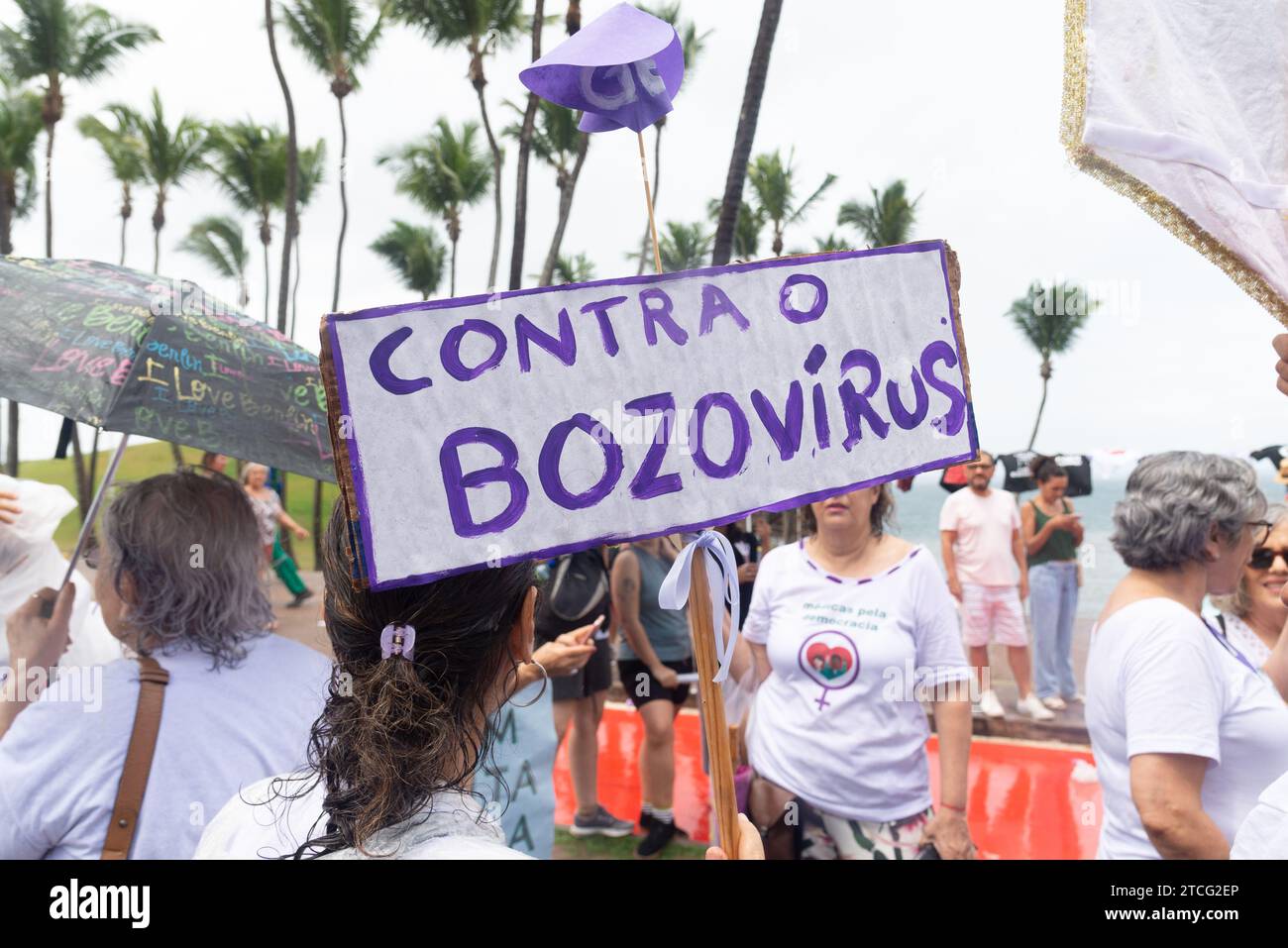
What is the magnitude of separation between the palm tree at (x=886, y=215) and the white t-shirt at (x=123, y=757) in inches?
1313

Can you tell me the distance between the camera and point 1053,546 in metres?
7.13

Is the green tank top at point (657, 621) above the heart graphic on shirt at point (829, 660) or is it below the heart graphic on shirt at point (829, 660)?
above

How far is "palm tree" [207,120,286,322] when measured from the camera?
27344 mm

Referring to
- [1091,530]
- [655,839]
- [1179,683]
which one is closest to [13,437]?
[655,839]

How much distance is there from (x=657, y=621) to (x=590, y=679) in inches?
17.3

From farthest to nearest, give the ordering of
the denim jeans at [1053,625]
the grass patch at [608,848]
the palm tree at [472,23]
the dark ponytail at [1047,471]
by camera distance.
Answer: the palm tree at [472,23] < the dark ponytail at [1047,471] < the denim jeans at [1053,625] < the grass patch at [608,848]

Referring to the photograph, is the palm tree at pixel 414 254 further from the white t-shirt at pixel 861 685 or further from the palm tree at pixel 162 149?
the white t-shirt at pixel 861 685

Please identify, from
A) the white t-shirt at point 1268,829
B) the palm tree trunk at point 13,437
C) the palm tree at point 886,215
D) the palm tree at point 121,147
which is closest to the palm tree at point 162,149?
the palm tree at point 121,147

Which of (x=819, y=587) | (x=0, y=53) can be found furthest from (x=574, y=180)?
(x=819, y=587)

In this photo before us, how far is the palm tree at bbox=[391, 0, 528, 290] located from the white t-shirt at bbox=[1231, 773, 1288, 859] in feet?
70.3

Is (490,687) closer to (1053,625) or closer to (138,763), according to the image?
(138,763)

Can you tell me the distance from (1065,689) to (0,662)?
6.76m

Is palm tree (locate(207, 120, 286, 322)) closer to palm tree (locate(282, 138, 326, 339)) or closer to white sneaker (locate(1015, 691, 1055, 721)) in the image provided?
palm tree (locate(282, 138, 326, 339))

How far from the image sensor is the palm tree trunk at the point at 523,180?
1619 cm
